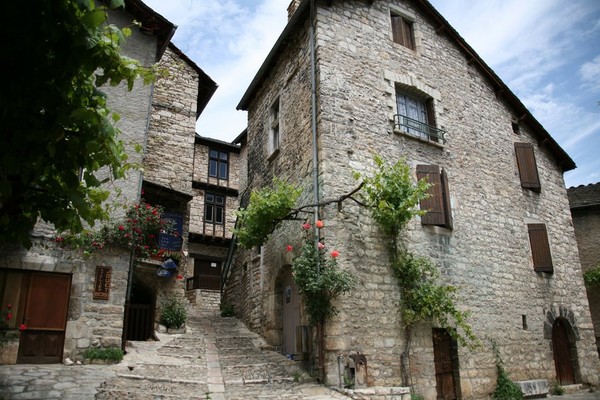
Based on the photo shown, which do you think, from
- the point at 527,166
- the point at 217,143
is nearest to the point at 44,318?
the point at 527,166

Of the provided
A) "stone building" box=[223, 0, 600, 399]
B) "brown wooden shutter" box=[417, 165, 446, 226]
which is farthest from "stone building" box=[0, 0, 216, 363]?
"brown wooden shutter" box=[417, 165, 446, 226]

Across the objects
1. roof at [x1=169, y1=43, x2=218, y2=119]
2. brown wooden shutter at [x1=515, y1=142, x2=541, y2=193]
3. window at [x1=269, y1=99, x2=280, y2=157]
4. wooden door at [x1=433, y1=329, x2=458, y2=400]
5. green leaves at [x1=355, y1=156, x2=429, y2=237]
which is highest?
roof at [x1=169, y1=43, x2=218, y2=119]

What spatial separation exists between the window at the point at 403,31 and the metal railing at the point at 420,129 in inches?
76.6

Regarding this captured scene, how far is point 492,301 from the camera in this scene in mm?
9492

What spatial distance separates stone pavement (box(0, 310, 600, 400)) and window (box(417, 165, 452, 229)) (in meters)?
3.79

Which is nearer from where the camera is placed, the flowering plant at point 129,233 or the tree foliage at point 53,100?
the tree foliage at point 53,100

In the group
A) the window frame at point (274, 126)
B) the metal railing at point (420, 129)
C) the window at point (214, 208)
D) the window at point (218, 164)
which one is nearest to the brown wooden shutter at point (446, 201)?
the metal railing at point (420, 129)

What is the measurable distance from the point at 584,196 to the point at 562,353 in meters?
6.70

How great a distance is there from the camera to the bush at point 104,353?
7.20 meters

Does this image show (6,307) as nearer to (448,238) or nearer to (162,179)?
(162,179)

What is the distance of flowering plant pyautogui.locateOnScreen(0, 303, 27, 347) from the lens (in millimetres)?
6764

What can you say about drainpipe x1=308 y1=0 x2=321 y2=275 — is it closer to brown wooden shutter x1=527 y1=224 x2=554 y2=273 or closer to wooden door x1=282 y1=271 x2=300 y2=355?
wooden door x1=282 y1=271 x2=300 y2=355

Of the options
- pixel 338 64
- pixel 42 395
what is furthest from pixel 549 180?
pixel 42 395

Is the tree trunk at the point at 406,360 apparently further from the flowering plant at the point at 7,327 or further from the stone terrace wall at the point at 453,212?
the flowering plant at the point at 7,327
